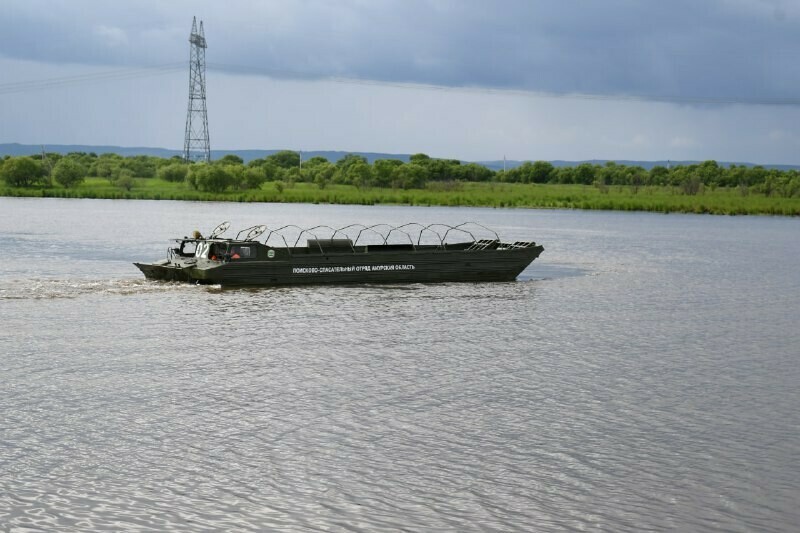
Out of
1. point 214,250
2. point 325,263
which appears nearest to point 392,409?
point 325,263

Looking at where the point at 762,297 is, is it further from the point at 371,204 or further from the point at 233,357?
the point at 371,204

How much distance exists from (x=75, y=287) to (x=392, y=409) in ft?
70.5

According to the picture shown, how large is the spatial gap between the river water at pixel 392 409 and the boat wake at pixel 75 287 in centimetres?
17

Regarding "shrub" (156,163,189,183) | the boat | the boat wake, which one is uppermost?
"shrub" (156,163,189,183)

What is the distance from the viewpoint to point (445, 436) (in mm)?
16500

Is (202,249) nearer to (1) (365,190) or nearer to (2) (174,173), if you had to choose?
(1) (365,190)

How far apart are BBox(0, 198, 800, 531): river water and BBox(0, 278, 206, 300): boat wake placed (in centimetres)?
17

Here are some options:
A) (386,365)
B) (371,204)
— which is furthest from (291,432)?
(371,204)

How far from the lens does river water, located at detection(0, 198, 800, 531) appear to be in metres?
13.1

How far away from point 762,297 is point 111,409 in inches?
1142

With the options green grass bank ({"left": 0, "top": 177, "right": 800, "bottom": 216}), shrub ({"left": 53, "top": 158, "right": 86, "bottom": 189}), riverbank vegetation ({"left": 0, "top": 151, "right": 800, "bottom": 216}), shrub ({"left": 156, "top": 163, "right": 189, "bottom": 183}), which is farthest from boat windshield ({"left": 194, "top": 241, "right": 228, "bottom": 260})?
shrub ({"left": 156, "top": 163, "right": 189, "bottom": 183})

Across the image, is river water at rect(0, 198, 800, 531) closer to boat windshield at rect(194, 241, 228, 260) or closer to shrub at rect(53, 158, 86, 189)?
boat windshield at rect(194, 241, 228, 260)

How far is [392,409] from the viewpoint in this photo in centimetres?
1833

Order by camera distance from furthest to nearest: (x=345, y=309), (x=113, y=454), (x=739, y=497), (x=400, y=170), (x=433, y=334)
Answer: (x=400, y=170) < (x=345, y=309) < (x=433, y=334) < (x=113, y=454) < (x=739, y=497)
